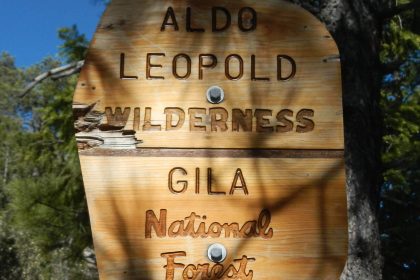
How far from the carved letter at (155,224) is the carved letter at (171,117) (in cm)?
22

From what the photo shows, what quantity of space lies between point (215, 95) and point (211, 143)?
13 centimetres

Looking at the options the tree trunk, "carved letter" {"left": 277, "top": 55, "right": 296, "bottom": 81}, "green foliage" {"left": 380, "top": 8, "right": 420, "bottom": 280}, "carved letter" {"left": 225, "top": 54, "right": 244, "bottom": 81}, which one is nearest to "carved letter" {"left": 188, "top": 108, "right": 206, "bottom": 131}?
"carved letter" {"left": 225, "top": 54, "right": 244, "bottom": 81}

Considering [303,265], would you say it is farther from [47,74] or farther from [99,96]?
[47,74]

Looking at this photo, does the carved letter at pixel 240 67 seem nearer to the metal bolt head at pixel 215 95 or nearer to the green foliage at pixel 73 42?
the metal bolt head at pixel 215 95

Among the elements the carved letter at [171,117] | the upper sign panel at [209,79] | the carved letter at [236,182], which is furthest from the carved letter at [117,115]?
the carved letter at [236,182]

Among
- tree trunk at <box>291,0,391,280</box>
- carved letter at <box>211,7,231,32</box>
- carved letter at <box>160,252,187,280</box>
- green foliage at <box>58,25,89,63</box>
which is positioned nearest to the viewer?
carved letter at <box>160,252,187,280</box>

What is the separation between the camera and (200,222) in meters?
1.44

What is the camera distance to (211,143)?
1472mm

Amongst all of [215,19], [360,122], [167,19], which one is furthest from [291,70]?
[360,122]

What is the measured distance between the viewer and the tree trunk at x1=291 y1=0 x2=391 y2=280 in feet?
A: 6.91

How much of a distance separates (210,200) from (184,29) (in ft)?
1.57

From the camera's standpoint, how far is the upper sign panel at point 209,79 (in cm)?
148

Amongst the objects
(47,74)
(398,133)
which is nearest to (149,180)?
(47,74)

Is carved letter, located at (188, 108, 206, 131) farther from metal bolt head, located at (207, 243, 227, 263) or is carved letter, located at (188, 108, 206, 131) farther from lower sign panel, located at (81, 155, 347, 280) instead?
metal bolt head, located at (207, 243, 227, 263)
